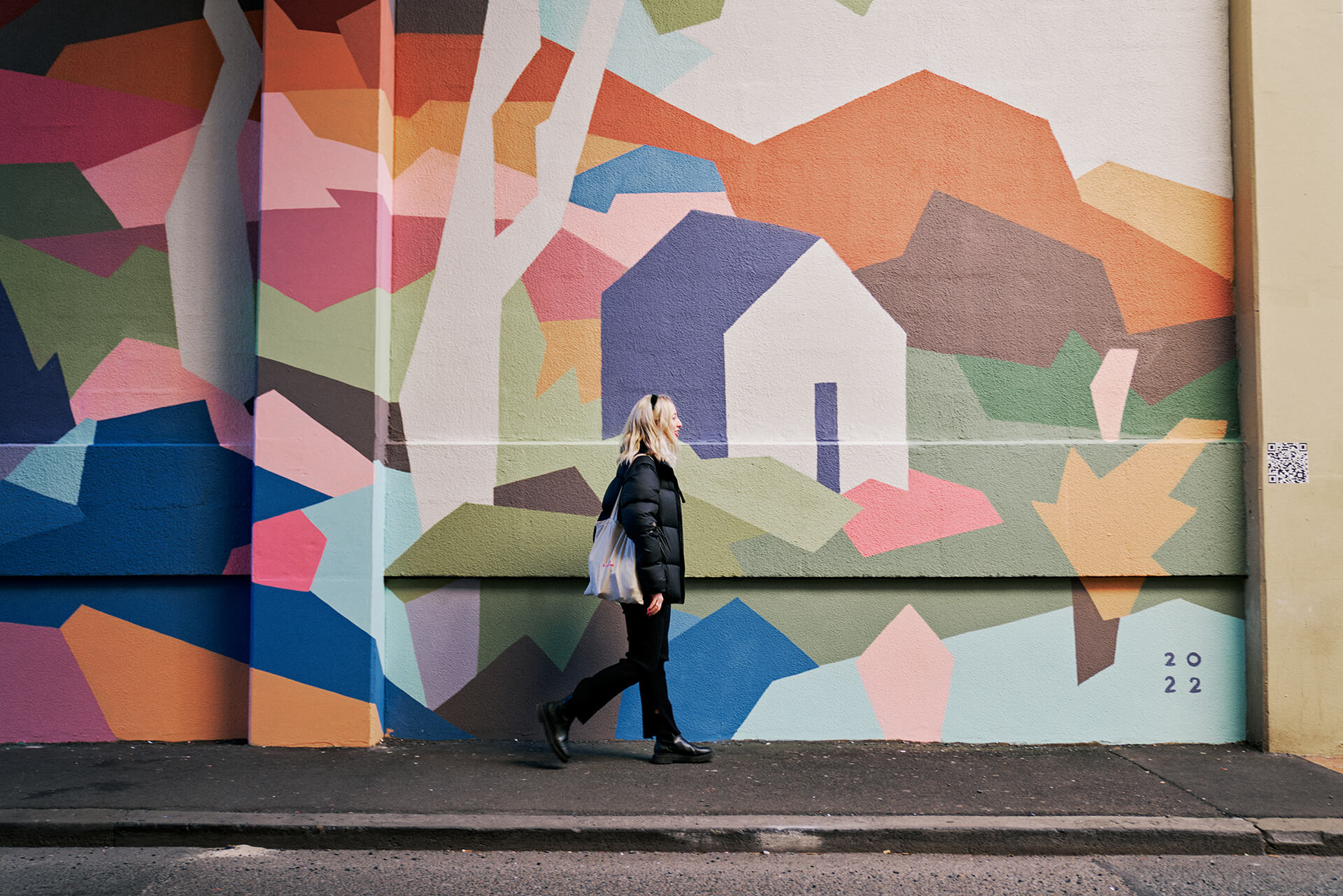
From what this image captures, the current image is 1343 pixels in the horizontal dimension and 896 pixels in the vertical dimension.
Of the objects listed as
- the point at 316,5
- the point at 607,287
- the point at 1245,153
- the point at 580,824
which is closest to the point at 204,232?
the point at 316,5

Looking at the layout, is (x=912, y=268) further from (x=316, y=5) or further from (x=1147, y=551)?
(x=316, y=5)

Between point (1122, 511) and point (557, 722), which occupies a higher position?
point (1122, 511)

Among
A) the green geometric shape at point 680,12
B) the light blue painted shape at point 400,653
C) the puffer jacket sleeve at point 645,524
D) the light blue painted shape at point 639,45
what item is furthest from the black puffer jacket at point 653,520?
the green geometric shape at point 680,12

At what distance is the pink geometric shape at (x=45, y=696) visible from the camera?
5.41 meters

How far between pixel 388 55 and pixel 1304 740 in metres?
7.30

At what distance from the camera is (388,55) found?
5.63 m

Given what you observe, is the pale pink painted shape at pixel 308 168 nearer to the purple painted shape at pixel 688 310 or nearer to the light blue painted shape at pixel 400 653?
the purple painted shape at pixel 688 310

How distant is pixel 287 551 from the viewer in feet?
17.4

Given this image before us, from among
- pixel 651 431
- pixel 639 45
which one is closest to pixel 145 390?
pixel 651 431

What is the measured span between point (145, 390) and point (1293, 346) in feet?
24.6

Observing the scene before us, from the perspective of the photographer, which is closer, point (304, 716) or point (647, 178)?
point (304, 716)

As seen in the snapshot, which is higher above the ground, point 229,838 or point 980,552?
point 980,552

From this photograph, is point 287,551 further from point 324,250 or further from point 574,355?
point 574,355

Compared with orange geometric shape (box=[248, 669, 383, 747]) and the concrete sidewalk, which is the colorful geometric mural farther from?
the concrete sidewalk
